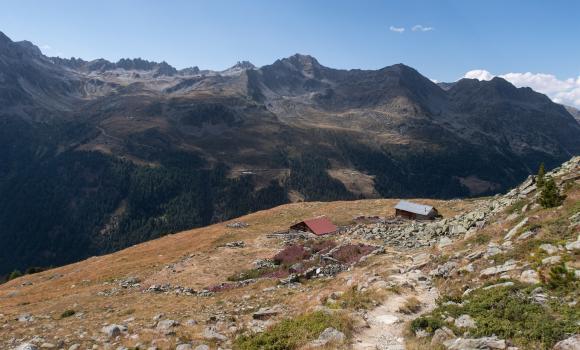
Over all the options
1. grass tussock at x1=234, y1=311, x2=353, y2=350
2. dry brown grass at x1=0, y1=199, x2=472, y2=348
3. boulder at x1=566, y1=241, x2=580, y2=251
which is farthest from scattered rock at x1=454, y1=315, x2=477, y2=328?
dry brown grass at x1=0, y1=199, x2=472, y2=348

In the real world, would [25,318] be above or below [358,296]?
below

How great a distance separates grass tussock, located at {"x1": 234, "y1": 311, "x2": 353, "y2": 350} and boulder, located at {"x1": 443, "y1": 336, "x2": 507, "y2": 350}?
209 inches

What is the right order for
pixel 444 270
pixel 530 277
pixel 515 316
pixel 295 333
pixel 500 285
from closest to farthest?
1. pixel 515 316
2. pixel 295 333
3. pixel 530 277
4. pixel 500 285
5. pixel 444 270

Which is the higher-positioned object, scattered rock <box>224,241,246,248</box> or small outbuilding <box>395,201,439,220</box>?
small outbuilding <box>395,201,439,220</box>

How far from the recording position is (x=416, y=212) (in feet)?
238

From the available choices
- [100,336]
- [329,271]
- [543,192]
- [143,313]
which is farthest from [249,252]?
[543,192]

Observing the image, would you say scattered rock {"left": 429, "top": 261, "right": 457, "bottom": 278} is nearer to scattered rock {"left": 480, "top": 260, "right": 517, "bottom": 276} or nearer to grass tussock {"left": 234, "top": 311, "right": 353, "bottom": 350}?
scattered rock {"left": 480, "top": 260, "right": 517, "bottom": 276}

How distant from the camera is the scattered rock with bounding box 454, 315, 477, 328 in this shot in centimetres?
1761

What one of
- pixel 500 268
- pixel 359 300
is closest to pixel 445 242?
pixel 500 268

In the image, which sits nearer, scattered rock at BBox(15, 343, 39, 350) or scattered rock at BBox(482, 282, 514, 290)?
scattered rock at BBox(482, 282, 514, 290)

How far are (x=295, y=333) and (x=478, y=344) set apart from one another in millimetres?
8809

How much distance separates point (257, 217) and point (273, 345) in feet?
230

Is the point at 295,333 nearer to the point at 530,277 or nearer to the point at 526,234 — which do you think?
the point at 530,277

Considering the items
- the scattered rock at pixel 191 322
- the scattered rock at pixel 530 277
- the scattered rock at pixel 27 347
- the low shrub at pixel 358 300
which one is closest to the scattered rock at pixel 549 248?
the scattered rock at pixel 530 277
